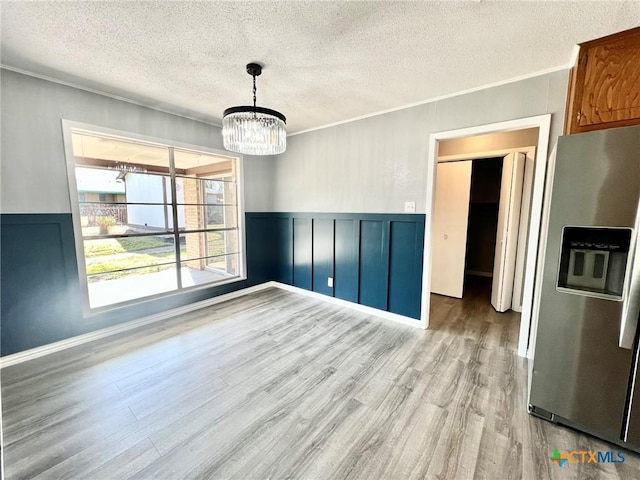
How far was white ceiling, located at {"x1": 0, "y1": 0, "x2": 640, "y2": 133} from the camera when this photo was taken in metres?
1.61

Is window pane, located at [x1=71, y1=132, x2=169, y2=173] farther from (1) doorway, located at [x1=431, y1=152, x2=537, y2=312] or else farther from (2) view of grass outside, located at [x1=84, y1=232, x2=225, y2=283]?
(1) doorway, located at [x1=431, y1=152, x2=537, y2=312]

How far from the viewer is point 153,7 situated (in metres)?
1.60

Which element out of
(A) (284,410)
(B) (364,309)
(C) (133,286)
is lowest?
(A) (284,410)

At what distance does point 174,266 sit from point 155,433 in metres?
2.13

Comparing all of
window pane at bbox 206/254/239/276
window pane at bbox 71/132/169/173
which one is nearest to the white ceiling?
window pane at bbox 71/132/169/173

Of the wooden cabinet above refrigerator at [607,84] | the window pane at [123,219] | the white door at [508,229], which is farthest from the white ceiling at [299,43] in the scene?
the white door at [508,229]

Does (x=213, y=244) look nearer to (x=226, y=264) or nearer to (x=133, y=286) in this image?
(x=226, y=264)

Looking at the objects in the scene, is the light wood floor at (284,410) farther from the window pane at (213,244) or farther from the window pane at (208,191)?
the window pane at (208,191)

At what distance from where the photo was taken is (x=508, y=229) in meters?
3.37

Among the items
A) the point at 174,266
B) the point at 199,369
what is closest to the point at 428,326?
the point at 199,369

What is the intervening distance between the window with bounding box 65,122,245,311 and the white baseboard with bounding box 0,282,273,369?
244 millimetres

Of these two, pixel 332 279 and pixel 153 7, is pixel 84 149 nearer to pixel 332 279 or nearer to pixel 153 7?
pixel 153 7

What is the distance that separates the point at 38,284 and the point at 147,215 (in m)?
1.14

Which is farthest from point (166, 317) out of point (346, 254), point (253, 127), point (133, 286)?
point (253, 127)
